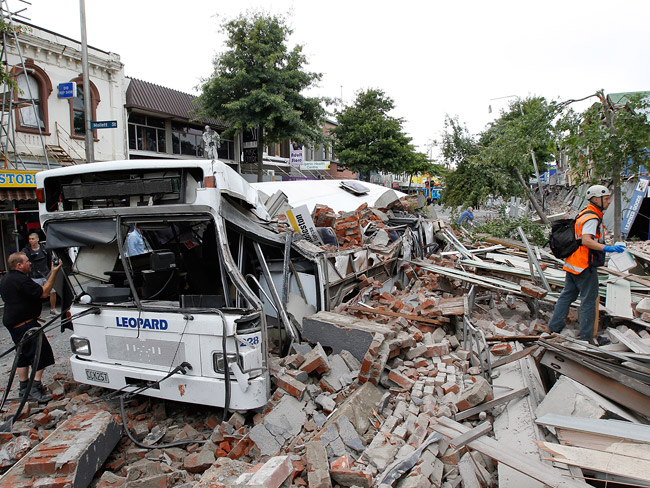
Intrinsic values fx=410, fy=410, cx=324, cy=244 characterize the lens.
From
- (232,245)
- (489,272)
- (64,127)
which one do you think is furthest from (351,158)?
(232,245)

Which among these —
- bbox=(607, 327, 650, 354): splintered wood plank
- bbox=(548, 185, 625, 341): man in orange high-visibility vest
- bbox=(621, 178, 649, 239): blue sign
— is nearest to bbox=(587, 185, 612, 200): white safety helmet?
bbox=(548, 185, 625, 341): man in orange high-visibility vest

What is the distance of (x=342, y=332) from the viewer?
180 inches

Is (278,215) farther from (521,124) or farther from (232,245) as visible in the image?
(521,124)

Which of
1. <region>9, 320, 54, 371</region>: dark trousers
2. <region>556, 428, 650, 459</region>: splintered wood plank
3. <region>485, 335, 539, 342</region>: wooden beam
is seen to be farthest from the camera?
<region>485, 335, 539, 342</region>: wooden beam

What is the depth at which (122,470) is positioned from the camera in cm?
349

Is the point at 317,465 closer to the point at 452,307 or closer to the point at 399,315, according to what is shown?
the point at 399,315

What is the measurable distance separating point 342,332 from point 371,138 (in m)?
25.3

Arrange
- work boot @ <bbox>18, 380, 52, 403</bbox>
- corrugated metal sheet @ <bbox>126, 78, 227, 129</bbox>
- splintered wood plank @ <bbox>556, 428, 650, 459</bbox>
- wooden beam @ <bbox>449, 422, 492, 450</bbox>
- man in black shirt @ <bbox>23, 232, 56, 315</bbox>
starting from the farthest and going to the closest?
corrugated metal sheet @ <bbox>126, 78, 227, 129</bbox>, man in black shirt @ <bbox>23, 232, 56, 315</bbox>, work boot @ <bbox>18, 380, 52, 403</bbox>, wooden beam @ <bbox>449, 422, 492, 450</bbox>, splintered wood plank @ <bbox>556, 428, 650, 459</bbox>

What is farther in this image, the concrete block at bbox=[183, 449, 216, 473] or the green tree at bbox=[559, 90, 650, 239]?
the green tree at bbox=[559, 90, 650, 239]

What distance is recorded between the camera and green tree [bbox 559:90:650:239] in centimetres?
894

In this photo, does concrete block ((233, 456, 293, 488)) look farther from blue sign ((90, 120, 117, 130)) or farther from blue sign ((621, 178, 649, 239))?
blue sign ((621, 178, 649, 239))

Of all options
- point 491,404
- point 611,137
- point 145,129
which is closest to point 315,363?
point 491,404

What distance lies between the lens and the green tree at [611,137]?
8.94 metres

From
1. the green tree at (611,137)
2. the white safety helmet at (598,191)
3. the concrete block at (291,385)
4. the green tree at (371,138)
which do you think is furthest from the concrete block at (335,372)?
the green tree at (371,138)
